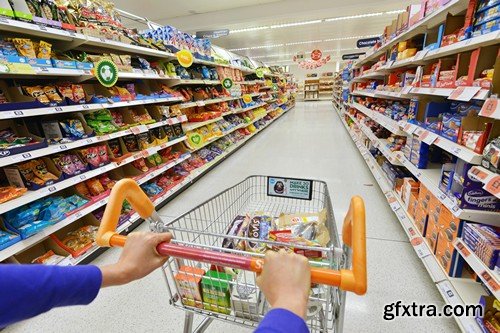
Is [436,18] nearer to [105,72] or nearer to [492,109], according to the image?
[492,109]

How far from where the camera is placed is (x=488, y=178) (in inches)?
44.7

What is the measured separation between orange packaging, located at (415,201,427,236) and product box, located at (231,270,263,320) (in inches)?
61.5

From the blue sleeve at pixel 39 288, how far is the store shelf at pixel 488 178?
1463mm

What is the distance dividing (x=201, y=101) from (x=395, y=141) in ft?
8.75

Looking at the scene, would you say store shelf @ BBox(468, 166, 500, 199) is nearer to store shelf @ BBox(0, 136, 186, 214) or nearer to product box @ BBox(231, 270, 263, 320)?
product box @ BBox(231, 270, 263, 320)

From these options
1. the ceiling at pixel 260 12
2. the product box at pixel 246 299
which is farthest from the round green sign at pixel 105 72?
the ceiling at pixel 260 12

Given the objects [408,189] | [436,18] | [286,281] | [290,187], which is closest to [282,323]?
[286,281]

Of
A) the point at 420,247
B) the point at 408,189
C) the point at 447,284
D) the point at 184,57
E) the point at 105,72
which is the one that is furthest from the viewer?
the point at 184,57

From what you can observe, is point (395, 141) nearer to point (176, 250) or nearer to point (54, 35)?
point (176, 250)

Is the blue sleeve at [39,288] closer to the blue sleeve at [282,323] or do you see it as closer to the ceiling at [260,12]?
the blue sleeve at [282,323]

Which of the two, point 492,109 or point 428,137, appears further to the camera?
point 428,137

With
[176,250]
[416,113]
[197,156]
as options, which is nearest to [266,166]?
[197,156]

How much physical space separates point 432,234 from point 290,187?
1.12 meters

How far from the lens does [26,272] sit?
0.54 metres
